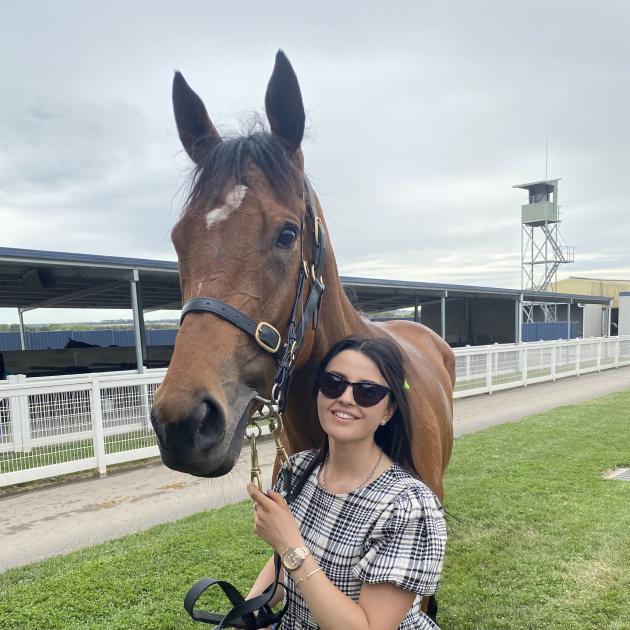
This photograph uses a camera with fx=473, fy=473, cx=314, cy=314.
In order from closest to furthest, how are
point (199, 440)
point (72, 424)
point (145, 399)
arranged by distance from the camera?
point (199, 440), point (72, 424), point (145, 399)

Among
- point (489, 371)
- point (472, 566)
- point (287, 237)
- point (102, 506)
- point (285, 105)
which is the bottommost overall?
point (489, 371)

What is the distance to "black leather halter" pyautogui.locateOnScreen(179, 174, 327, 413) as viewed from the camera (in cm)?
132

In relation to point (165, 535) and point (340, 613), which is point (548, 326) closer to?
point (165, 535)

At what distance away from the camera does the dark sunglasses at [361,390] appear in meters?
1.39

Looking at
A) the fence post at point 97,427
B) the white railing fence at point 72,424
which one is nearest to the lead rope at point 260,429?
the white railing fence at point 72,424

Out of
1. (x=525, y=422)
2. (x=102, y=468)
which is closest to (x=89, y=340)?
(x=102, y=468)

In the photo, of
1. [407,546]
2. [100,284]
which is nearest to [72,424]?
[407,546]

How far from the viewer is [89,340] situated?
23094 mm

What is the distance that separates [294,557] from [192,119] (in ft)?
4.90

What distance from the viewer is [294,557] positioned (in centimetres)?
121

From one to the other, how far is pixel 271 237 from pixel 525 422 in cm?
845

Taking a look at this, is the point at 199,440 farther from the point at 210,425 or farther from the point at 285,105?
the point at 285,105

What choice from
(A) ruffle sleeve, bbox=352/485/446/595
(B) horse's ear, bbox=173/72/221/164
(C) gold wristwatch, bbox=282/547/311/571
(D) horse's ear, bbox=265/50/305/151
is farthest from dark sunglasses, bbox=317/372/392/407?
(B) horse's ear, bbox=173/72/221/164

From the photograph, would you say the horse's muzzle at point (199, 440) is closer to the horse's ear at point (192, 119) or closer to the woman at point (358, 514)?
the woman at point (358, 514)
